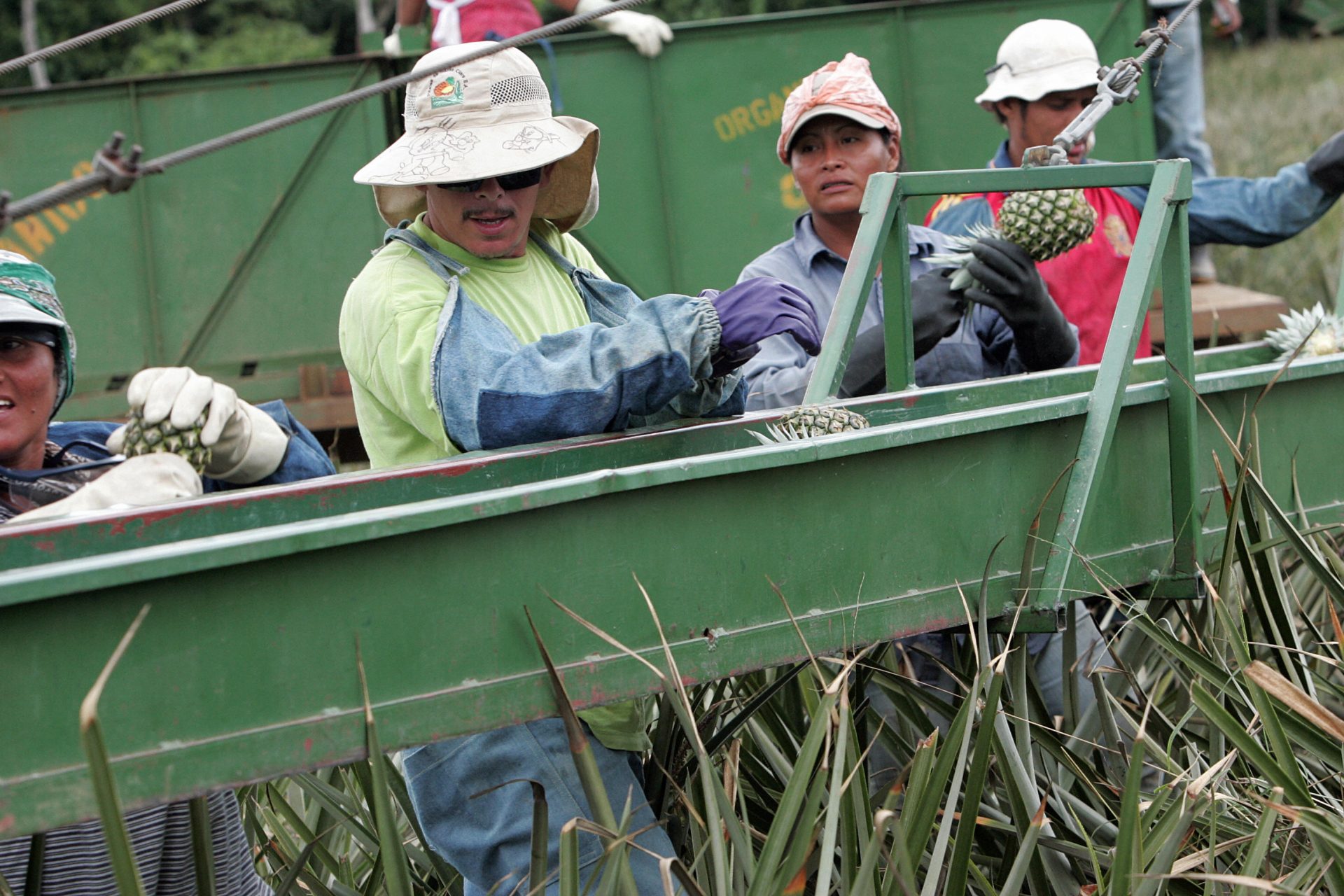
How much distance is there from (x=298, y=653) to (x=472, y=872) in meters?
0.82

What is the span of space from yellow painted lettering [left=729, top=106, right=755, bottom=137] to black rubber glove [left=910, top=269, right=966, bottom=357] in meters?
3.24

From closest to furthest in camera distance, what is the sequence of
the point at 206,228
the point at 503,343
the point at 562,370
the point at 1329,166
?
the point at 562,370
the point at 503,343
the point at 1329,166
the point at 206,228

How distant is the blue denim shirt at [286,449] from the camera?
2389 mm

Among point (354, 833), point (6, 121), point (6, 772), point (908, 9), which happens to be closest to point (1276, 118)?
point (908, 9)

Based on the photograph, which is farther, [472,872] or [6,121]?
[6,121]

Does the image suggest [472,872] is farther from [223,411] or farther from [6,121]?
[6,121]

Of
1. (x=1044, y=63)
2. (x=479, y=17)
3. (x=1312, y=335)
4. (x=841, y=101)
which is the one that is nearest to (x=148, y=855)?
(x=841, y=101)

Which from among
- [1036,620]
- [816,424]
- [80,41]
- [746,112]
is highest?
[80,41]

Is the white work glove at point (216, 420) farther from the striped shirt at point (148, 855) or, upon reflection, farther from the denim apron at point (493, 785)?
the striped shirt at point (148, 855)

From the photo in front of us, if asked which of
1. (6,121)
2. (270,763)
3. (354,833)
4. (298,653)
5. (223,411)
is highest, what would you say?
(6,121)

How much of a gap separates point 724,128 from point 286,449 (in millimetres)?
4245

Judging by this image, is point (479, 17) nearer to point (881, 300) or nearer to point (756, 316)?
point (881, 300)

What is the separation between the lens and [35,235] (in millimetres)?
6035

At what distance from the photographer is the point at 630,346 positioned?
217 cm
